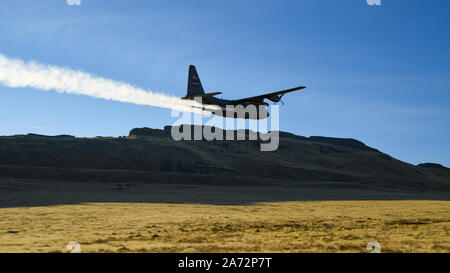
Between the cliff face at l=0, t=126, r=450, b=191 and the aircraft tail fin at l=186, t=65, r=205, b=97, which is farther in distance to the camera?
the cliff face at l=0, t=126, r=450, b=191

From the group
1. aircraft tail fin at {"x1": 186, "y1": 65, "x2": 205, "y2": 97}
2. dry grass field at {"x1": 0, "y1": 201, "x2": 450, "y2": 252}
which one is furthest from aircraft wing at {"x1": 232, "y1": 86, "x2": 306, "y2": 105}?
dry grass field at {"x1": 0, "y1": 201, "x2": 450, "y2": 252}

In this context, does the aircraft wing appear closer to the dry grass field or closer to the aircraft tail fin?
the aircraft tail fin

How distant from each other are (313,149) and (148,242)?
5106 inches

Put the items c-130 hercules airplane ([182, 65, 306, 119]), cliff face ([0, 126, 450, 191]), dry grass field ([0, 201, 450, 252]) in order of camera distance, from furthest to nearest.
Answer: cliff face ([0, 126, 450, 191]), c-130 hercules airplane ([182, 65, 306, 119]), dry grass field ([0, 201, 450, 252])

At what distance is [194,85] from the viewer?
4425cm

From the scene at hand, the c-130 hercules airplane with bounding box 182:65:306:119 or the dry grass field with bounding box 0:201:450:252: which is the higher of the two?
the c-130 hercules airplane with bounding box 182:65:306:119

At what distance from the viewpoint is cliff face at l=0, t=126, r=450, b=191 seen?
2985 inches

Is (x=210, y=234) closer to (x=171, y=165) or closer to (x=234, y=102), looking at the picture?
(x=234, y=102)

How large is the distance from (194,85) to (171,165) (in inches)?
2003

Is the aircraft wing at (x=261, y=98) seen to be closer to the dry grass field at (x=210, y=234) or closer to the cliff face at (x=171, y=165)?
the dry grass field at (x=210, y=234)

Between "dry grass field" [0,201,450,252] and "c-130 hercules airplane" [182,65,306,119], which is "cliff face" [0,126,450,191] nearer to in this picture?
"c-130 hercules airplane" [182,65,306,119]

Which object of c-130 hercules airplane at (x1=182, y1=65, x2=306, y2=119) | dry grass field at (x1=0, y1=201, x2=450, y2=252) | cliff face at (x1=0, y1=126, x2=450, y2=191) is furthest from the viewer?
cliff face at (x1=0, y1=126, x2=450, y2=191)

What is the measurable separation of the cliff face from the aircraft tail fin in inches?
1363
